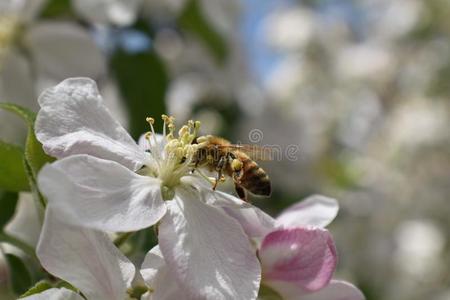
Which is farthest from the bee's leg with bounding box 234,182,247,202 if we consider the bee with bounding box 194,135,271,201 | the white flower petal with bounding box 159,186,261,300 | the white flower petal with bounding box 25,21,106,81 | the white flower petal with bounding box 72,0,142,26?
the white flower petal with bounding box 25,21,106,81

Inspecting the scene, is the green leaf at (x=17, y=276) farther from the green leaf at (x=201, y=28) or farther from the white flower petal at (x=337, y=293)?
the green leaf at (x=201, y=28)

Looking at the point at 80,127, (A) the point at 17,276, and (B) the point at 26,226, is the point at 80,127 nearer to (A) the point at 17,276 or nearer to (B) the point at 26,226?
(A) the point at 17,276

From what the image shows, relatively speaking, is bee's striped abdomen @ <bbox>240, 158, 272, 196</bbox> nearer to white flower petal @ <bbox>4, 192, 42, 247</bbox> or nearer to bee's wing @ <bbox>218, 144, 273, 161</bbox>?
bee's wing @ <bbox>218, 144, 273, 161</bbox>

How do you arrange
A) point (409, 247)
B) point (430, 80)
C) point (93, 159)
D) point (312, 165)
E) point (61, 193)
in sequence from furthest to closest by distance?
point (430, 80)
point (409, 247)
point (312, 165)
point (93, 159)
point (61, 193)

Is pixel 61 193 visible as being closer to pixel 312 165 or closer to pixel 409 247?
pixel 312 165

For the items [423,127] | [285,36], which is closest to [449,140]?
[423,127]

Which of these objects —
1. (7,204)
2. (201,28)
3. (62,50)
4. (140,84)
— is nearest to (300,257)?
(7,204)

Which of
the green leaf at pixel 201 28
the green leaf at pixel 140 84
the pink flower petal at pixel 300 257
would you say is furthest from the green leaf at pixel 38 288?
the green leaf at pixel 201 28
